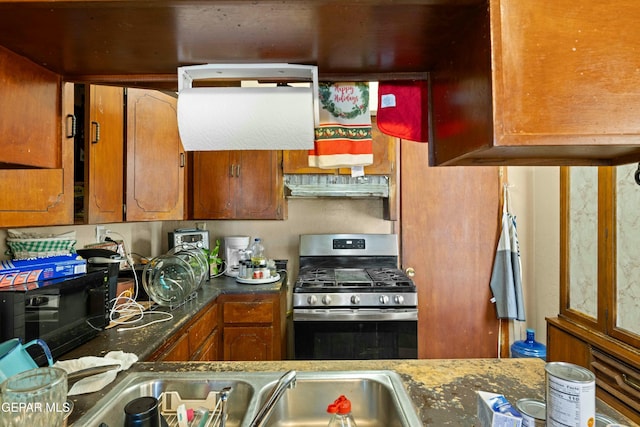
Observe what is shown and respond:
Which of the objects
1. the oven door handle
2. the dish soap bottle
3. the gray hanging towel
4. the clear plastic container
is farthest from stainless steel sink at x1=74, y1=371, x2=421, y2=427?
the clear plastic container

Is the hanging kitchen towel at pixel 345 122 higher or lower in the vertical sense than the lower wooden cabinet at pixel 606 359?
higher

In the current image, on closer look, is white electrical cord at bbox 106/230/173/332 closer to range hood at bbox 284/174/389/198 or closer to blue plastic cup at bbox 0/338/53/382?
blue plastic cup at bbox 0/338/53/382

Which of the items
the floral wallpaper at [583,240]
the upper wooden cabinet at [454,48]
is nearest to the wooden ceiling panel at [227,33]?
the upper wooden cabinet at [454,48]

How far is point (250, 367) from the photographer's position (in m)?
1.07

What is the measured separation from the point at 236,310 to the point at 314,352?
0.58 metres

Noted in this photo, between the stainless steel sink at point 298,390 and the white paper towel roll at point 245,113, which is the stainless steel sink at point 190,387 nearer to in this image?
the stainless steel sink at point 298,390

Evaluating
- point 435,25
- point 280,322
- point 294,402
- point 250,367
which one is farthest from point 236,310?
point 435,25

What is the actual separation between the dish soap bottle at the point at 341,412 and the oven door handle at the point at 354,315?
1.45 metres

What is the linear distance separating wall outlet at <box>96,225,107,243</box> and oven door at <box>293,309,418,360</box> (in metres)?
1.29

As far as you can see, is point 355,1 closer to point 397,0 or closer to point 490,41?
A: point 397,0

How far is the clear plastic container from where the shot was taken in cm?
251

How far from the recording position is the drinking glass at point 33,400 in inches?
24.5

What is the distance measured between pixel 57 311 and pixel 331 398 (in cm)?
→ 101

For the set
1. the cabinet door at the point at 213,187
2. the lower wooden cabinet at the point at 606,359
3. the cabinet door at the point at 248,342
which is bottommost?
the cabinet door at the point at 248,342
